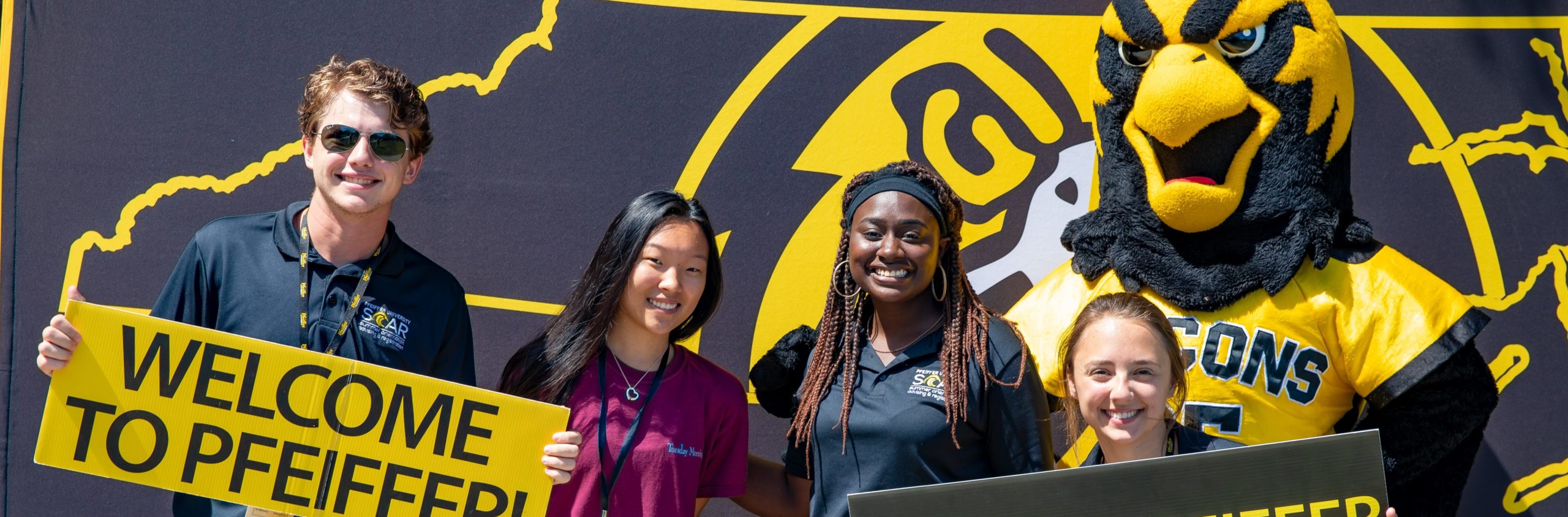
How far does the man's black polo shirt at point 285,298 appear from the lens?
280 centimetres

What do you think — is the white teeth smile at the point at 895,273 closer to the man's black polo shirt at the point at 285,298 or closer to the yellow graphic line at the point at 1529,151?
the man's black polo shirt at the point at 285,298

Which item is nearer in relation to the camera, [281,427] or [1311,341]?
[281,427]

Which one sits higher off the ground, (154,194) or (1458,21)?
(1458,21)

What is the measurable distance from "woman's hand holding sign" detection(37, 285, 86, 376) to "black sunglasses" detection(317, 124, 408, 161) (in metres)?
0.65

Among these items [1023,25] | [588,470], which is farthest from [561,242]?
[1023,25]

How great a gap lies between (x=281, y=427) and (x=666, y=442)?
89 centimetres

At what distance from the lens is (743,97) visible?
4.08 metres

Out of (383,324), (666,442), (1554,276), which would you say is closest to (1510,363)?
(1554,276)

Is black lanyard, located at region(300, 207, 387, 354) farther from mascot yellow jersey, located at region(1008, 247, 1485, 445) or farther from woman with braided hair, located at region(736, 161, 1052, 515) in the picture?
mascot yellow jersey, located at region(1008, 247, 1485, 445)

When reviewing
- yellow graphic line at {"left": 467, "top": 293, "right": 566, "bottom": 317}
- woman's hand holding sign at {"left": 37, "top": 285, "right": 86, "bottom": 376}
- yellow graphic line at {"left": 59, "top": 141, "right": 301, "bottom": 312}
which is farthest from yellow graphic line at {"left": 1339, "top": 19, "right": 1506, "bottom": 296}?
woman's hand holding sign at {"left": 37, "top": 285, "right": 86, "bottom": 376}

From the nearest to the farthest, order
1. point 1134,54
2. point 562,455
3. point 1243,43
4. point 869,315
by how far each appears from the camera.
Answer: point 562,455
point 869,315
point 1243,43
point 1134,54

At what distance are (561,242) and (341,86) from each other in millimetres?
1252

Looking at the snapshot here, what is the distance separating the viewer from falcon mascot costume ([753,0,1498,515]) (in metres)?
3.08

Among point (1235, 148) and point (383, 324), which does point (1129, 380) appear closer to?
point (1235, 148)
